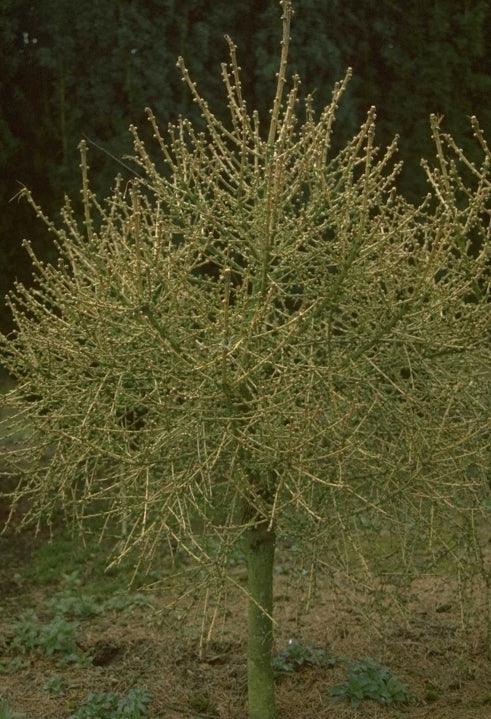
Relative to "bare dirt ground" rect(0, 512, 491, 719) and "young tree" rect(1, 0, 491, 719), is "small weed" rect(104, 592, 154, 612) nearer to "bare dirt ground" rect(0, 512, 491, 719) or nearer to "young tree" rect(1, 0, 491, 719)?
"bare dirt ground" rect(0, 512, 491, 719)

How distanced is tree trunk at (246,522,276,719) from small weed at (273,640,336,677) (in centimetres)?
87

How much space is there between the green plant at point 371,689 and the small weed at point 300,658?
1.12ft

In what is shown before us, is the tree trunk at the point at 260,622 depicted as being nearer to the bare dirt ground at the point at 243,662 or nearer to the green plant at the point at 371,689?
the bare dirt ground at the point at 243,662

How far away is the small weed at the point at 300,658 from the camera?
6008mm

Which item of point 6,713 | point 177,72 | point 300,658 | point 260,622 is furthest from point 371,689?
point 177,72

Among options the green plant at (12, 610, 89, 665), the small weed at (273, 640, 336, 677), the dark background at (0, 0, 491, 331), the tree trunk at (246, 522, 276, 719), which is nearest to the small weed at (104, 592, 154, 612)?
the green plant at (12, 610, 89, 665)

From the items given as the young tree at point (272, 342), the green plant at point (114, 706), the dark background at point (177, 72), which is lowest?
the green plant at point (114, 706)

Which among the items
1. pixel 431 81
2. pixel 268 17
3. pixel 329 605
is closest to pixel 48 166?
pixel 268 17

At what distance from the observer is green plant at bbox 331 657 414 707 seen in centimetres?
556

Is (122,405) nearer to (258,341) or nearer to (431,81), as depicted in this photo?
(258,341)

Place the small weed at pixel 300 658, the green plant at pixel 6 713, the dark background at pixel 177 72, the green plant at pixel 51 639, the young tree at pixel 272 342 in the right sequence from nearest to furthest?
the young tree at pixel 272 342, the green plant at pixel 6 713, the small weed at pixel 300 658, the green plant at pixel 51 639, the dark background at pixel 177 72

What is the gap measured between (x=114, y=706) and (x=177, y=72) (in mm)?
6489

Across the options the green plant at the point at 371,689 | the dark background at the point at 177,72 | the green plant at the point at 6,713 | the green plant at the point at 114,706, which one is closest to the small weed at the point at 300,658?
the green plant at the point at 371,689

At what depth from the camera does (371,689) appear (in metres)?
5.57
